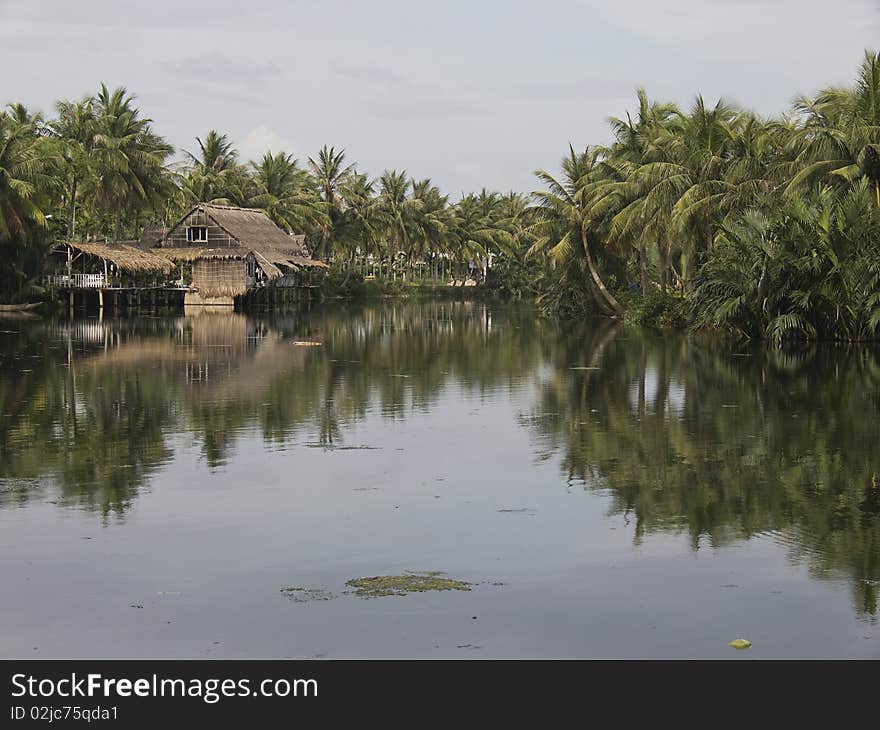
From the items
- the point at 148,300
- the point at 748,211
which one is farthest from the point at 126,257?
the point at 748,211

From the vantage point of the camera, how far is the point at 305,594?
29.1 feet

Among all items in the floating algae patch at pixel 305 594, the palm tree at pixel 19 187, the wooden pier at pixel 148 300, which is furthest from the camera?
the wooden pier at pixel 148 300

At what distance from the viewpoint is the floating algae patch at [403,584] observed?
8.88 meters

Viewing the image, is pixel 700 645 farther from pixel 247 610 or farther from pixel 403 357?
pixel 403 357

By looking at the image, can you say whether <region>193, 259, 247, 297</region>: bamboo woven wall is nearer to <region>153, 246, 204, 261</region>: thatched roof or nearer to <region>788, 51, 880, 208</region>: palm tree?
<region>153, 246, 204, 261</region>: thatched roof

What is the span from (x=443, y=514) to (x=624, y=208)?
114ft

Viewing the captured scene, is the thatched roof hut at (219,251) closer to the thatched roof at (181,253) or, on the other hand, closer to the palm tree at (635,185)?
the thatched roof at (181,253)

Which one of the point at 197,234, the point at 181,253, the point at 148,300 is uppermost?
the point at 197,234

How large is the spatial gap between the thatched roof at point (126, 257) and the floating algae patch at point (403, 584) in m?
54.4

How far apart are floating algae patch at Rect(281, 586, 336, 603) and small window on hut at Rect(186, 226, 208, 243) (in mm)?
61103

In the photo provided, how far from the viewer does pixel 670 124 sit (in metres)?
44.1

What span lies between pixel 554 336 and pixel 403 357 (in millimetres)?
10890

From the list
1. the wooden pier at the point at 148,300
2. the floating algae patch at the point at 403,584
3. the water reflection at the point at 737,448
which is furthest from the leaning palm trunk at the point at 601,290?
the floating algae patch at the point at 403,584

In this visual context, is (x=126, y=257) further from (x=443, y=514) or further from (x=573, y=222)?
(x=443, y=514)
